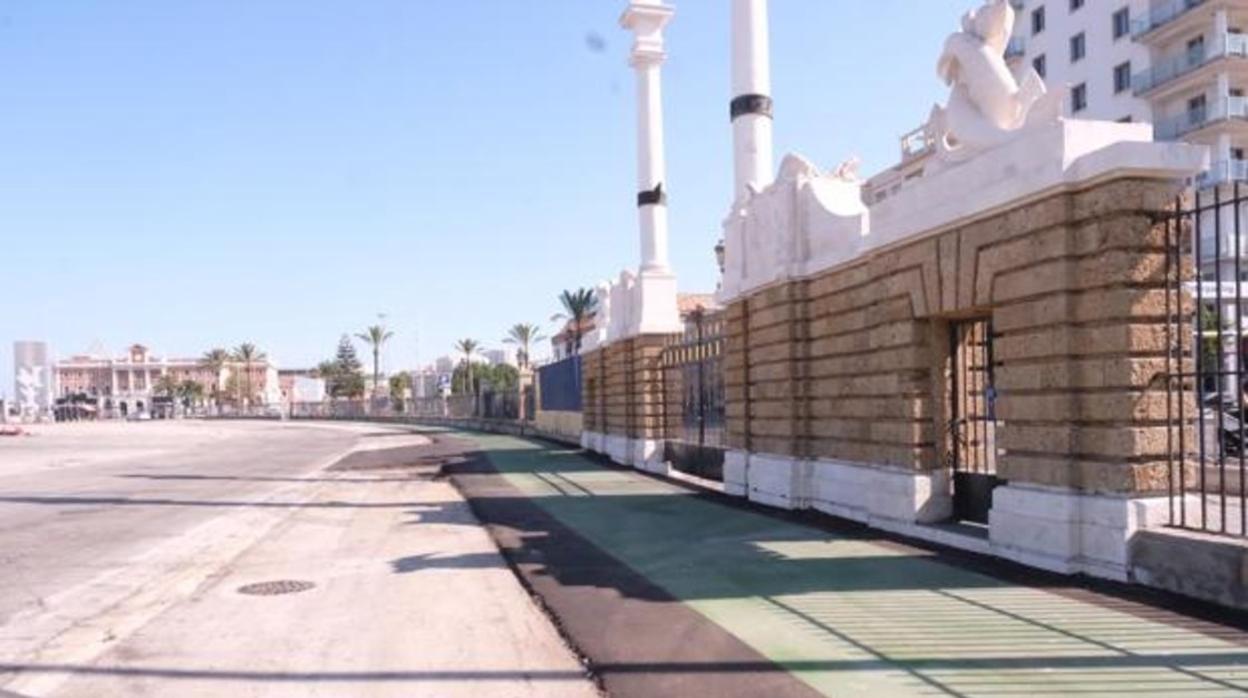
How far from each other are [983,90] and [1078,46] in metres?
48.9

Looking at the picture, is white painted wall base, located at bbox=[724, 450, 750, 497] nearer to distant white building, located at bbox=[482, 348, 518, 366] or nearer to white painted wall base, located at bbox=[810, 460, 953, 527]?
white painted wall base, located at bbox=[810, 460, 953, 527]

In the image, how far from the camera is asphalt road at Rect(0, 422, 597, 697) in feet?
20.6

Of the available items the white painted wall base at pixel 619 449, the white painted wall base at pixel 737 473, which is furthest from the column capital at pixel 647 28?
the white painted wall base at pixel 737 473

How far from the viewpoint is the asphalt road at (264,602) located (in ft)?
20.6

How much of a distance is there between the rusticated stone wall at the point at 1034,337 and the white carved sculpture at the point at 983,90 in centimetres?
81

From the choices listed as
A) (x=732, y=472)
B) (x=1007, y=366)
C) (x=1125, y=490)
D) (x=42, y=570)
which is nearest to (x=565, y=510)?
(x=732, y=472)

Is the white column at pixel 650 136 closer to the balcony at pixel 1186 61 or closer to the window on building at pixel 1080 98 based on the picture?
the balcony at pixel 1186 61

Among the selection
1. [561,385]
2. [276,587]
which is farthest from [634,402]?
[276,587]

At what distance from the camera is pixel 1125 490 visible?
765 centimetres

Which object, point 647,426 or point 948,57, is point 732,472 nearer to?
point 647,426

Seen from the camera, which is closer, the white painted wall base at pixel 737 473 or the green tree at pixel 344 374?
the white painted wall base at pixel 737 473

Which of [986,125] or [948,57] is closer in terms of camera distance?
[986,125]

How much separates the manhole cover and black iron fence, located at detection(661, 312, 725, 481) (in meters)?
9.85

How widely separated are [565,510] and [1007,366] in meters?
7.80
